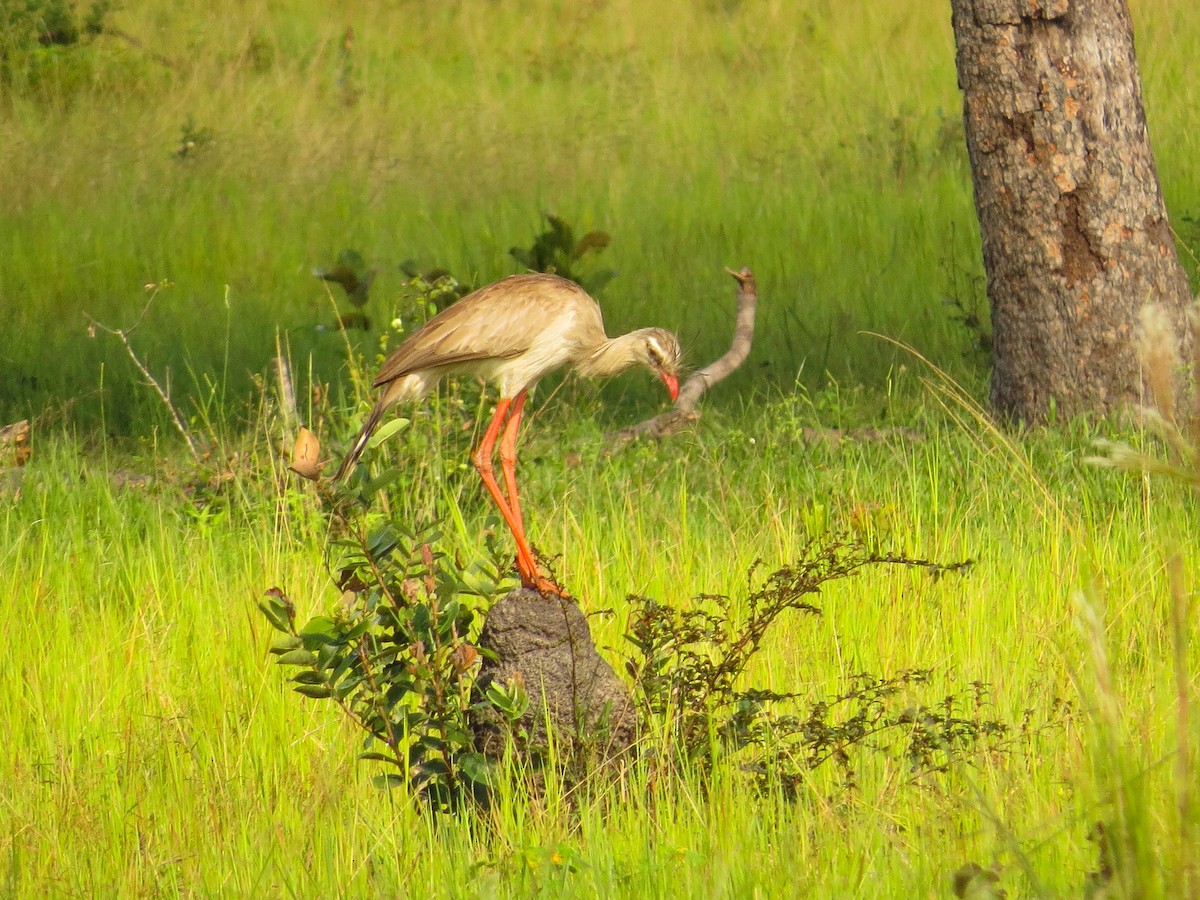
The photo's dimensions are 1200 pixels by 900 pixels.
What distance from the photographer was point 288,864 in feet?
10.2

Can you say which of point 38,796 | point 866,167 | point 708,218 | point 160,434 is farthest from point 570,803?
point 866,167

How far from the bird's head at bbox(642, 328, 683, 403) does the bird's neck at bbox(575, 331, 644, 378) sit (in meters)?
0.03

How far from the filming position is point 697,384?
23.3 ft

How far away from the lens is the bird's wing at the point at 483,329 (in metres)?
5.12

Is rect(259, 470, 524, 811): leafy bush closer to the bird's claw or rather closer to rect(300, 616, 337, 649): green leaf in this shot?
rect(300, 616, 337, 649): green leaf

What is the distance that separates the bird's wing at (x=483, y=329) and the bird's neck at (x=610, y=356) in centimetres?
32

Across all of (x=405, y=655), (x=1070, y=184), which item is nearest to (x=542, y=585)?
(x=405, y=655)

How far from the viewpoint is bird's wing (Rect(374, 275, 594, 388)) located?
16.8 feet

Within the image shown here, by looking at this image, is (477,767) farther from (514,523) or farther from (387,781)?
(514,523)

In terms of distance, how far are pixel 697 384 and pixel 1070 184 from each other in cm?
176

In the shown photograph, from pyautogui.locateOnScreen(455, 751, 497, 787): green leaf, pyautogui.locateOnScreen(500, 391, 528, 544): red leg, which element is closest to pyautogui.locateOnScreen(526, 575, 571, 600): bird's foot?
pyautogui.locateOnScreen(455, 751, 497, 787): green leaf

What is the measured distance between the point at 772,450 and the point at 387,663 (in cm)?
305

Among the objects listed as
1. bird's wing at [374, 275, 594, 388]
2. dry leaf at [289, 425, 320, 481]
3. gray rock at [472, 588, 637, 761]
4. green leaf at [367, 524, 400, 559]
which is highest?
dry leaf at [289, 425, 320, 481]

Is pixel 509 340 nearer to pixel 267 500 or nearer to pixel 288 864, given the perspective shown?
pixel 267 500
